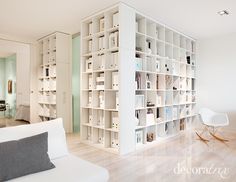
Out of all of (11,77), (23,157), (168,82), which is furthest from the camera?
(11,77)

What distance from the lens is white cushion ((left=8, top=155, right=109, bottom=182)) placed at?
1536mm

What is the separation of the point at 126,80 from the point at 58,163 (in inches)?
76.4

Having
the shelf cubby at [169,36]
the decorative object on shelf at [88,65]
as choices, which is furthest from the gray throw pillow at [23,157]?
the shelf cubby at [169,36]

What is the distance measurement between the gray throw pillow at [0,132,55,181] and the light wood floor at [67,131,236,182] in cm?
112

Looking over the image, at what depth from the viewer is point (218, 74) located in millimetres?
5375

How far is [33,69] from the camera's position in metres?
5.57

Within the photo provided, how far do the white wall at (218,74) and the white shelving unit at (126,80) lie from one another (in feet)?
4.33

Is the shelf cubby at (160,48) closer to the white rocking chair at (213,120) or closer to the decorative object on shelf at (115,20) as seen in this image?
the decorative object on shelf at (115,20)

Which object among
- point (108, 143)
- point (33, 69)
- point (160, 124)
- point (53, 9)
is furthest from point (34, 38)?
point (160, 124)

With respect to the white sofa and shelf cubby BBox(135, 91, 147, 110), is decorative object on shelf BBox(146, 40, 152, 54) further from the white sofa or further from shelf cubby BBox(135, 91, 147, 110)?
the white sofa

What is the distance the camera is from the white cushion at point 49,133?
5.79ft

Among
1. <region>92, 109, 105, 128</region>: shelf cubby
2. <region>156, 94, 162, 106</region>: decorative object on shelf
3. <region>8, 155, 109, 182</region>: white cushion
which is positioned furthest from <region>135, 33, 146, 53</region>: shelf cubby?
<region>8, 155, 109, 182</region>: white cushion

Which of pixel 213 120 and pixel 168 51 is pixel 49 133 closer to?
pixel 168 51

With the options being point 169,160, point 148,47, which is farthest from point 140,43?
point 169,160
